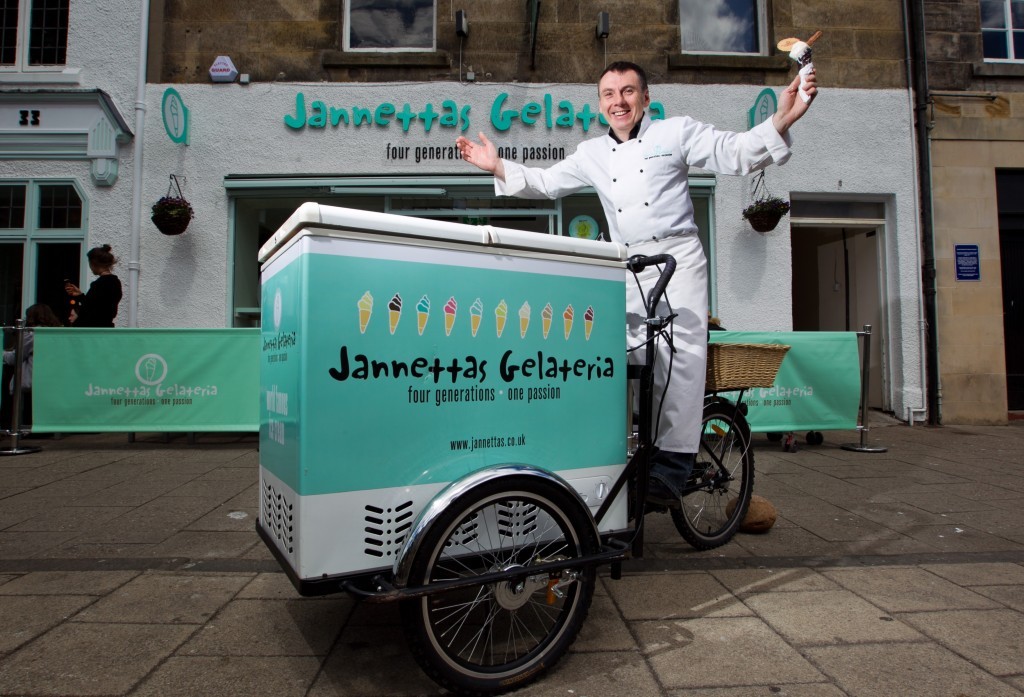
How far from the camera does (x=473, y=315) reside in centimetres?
205

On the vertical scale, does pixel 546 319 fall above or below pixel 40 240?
below

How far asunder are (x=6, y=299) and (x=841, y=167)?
1132 cm

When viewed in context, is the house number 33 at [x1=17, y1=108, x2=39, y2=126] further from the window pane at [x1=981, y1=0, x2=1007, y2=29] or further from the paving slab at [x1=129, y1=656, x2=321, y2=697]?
the window pane at [x1=981, y1=0, x2=1007, y2=29]

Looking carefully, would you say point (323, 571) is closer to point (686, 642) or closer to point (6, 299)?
point (686, 642)

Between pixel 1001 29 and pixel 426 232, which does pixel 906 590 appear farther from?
pixel 1001 29

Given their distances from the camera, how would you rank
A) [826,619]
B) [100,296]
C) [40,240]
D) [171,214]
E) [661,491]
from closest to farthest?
[826,619] < [661,491] < [100,296] < [171,214] < [40,240]

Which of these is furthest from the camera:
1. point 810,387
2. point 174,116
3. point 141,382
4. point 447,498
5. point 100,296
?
point 174,116

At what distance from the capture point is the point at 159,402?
6.30 metres

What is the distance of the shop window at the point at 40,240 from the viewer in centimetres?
820

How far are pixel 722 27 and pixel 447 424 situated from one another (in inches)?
348

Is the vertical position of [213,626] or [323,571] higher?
[323,571]

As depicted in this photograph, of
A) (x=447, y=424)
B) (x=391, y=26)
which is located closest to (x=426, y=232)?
(x=447, y=424)

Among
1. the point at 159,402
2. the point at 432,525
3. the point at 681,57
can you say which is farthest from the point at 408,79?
the point at 432,525

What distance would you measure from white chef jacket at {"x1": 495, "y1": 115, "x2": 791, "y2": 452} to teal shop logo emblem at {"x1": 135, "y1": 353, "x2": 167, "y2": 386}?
4868mm
